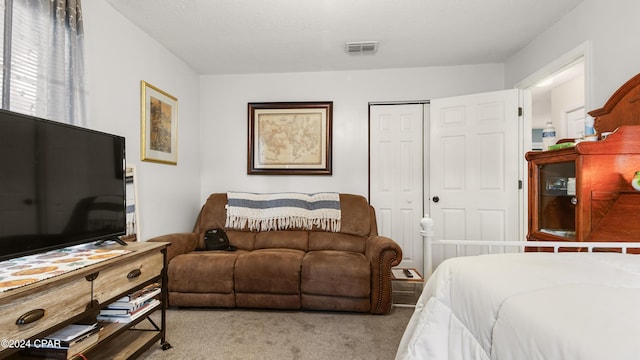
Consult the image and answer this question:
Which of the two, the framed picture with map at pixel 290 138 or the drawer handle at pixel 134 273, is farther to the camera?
the framed picture with map at pixel 290 138

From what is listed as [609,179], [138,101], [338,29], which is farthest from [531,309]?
[138,101]

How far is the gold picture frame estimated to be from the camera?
262cm

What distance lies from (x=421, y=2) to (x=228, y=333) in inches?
113

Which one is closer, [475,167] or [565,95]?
[475,167]

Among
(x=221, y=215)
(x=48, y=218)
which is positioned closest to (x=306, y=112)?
(x=221, y=215)

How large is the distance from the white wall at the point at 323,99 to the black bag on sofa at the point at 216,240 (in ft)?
2.49

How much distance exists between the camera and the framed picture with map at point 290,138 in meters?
3.53

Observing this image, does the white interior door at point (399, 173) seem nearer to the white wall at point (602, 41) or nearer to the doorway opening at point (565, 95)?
the doorway opening at point (565, 95)

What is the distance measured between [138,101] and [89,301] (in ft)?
6.15

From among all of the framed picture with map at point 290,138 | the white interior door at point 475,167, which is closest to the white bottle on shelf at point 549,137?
the white interior door at point 475,167

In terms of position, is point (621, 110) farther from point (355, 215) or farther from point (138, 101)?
point (138, 101)

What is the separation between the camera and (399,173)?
347cm

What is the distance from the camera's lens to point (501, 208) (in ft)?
9.51

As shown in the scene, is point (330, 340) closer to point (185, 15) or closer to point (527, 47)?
point (185, 15)
